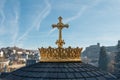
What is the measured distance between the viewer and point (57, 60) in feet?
55.1

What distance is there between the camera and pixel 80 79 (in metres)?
14.8

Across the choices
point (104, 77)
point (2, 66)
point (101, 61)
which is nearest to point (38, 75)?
point (104, 77)

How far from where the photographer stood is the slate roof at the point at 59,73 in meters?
15.0

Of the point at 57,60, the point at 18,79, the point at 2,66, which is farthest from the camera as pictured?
the point at 2,66

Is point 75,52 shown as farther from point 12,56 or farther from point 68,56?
point 12,56

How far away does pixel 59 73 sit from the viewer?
49.9 feet

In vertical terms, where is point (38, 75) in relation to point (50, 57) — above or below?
below

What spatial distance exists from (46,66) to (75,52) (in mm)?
2188

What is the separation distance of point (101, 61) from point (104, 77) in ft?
327

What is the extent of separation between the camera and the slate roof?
49.1 ft

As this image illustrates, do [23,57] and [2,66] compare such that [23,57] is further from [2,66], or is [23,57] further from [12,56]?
[2,66]

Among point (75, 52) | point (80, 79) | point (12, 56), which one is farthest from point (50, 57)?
point (12, 56)

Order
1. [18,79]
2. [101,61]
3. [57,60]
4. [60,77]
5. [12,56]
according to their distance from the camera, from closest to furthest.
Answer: [60,77] → [18,79] → [57,60] → [101,61] → [12,56]

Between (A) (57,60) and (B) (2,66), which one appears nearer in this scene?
(A) (57,60)
